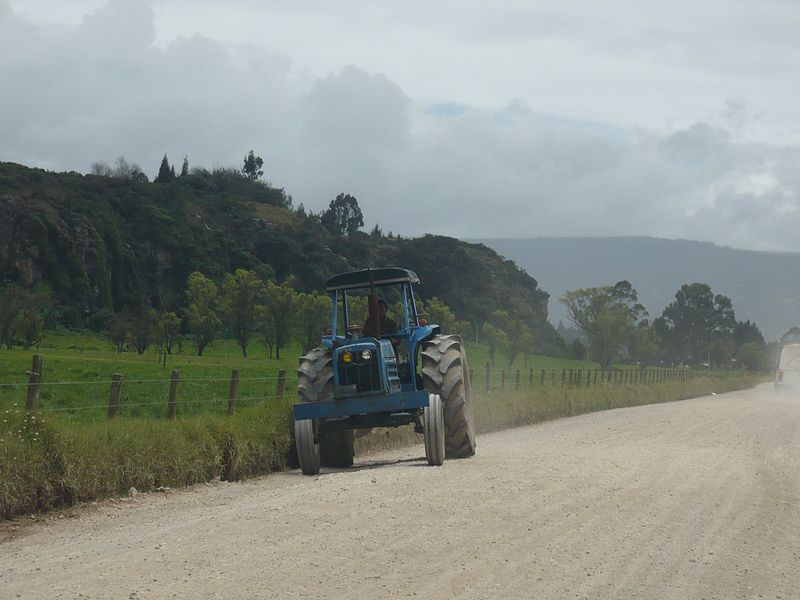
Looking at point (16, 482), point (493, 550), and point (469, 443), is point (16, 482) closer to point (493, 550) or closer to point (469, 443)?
point (493, 550)

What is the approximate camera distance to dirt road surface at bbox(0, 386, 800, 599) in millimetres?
7285

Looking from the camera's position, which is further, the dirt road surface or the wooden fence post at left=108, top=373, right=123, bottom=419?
the wooden fence post at left=108, top=373, right=123, bottom=419

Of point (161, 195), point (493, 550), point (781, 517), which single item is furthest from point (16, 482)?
point (161, 195)

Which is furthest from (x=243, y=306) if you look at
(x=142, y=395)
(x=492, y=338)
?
(x=142, y=395)

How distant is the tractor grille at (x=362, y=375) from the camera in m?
14.1

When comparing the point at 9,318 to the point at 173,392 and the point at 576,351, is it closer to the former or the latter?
the point at 173,392

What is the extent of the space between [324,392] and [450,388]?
5.95 feet

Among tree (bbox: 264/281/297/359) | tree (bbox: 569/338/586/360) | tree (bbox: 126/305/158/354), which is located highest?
tree (bbox: 264/281/297/359)

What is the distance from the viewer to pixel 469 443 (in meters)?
15.1

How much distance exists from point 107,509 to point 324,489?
93.3 inches

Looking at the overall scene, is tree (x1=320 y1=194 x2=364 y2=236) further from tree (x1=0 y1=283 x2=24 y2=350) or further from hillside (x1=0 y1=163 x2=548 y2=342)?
tree (x1=0 y1=283 x2=24 y2=350)

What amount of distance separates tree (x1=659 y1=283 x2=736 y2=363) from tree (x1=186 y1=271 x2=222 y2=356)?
127516mm

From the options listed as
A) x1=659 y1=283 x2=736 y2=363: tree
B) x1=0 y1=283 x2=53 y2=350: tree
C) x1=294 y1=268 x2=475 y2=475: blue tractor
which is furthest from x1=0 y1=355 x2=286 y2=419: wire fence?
x1=659 y1=283 x2=736 y2=363: tree

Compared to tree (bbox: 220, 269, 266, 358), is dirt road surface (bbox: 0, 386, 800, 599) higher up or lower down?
lower down
